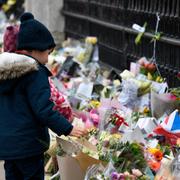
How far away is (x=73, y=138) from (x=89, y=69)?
3.66m

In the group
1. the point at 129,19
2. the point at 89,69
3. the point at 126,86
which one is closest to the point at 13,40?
the point at 126,86

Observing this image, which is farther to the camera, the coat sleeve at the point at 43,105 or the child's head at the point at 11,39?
the child's head at the point at 11,39

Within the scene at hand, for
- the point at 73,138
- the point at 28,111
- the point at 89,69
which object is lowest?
the point at 89,69

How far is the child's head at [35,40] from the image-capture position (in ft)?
16.1

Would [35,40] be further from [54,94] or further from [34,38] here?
[54,94]

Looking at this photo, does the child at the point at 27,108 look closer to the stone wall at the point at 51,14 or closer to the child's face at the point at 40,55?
the child's face at the point at 40,55

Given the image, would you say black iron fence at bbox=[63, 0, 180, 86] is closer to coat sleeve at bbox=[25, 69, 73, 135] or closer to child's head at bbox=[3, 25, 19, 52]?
child's head at bbox=[3, 25, 19, 52]

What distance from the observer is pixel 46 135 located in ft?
16.3

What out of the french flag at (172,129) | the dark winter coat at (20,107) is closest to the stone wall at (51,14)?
the french flag at (172,129)

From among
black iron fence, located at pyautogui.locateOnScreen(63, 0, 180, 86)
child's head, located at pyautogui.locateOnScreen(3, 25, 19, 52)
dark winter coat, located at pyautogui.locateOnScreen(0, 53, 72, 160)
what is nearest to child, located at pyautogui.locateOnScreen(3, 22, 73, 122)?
child's head, located at pyautogui.locateOnScreen(3, 25, 19, 52)

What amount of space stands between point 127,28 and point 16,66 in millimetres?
3374

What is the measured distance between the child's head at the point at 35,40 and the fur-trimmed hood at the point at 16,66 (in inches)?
5.7

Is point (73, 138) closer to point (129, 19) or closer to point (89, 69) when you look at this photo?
point (129, 19)

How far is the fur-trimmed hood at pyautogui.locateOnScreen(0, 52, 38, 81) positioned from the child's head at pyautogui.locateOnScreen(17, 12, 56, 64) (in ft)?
0.48
